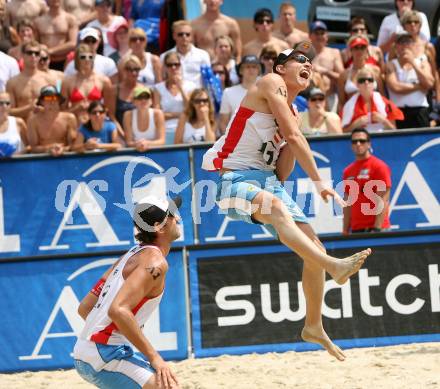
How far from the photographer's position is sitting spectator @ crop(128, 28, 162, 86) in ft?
40.8

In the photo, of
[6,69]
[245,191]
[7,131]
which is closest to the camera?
[245,191]

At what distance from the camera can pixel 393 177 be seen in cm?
1127

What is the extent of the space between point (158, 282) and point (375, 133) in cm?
546

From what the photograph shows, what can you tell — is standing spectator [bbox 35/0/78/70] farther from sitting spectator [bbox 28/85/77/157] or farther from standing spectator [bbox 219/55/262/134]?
standing spectator [bbox 219/55/262/134]

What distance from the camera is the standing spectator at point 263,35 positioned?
498 inches

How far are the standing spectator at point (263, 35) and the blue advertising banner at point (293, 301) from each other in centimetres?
355

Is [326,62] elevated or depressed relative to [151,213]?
elevated

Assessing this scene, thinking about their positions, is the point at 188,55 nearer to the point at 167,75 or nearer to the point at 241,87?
the point at 167,75

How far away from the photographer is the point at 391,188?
11266 millimetres

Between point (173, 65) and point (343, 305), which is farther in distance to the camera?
point (173, 65)

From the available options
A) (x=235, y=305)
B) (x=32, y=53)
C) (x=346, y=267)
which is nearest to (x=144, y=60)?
(x=32, y=53)

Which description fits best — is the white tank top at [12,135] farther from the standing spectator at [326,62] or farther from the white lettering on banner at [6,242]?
the standing spectator at [326,62]

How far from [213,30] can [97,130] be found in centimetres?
231

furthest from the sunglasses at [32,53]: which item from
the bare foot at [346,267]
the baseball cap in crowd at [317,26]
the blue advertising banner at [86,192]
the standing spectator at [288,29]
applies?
the bare foot at [346,267]
